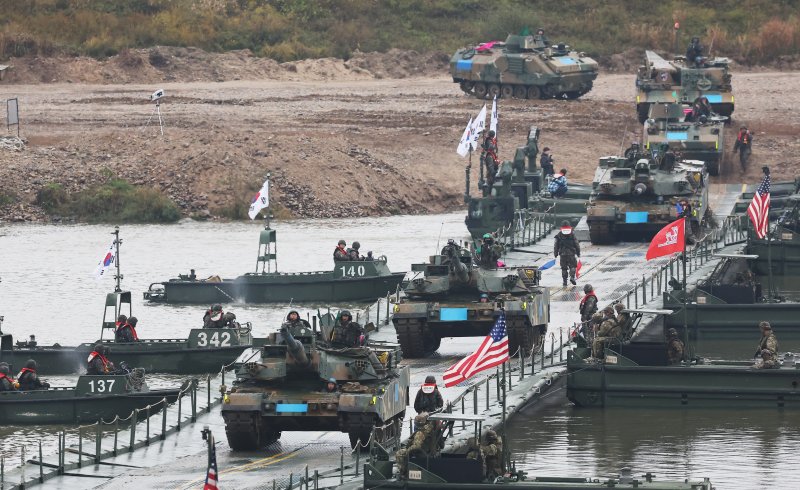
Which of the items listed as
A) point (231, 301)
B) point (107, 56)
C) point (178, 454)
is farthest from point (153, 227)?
point (178, 454)

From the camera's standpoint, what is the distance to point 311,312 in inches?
1897

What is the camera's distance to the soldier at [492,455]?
27.6 metres

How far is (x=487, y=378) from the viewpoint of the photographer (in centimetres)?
3478

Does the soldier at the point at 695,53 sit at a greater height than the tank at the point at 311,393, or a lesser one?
greater

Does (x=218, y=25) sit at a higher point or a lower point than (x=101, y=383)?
higher

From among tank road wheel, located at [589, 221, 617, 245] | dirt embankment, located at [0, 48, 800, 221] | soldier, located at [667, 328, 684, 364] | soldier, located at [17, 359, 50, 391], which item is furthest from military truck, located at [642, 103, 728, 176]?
soldier, located at [17, 359, 50, 391]

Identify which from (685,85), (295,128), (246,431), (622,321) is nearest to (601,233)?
(622,321)

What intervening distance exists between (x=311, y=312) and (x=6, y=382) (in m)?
13.0

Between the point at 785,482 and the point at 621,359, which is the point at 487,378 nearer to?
the point at 621,359

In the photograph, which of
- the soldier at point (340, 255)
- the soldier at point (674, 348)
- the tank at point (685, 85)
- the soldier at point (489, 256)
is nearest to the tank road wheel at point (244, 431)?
the soldier at point (674, 348)

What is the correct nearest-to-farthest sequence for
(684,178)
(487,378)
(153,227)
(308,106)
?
1. (487,378)
2. (684,178)
3. (153,227)
4. (308,106)

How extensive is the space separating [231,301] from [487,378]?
1624 centimetres

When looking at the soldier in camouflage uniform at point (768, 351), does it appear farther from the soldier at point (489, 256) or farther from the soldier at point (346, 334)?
the soldier at point (346, 334)

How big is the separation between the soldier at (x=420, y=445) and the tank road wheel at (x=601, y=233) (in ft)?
88.7
